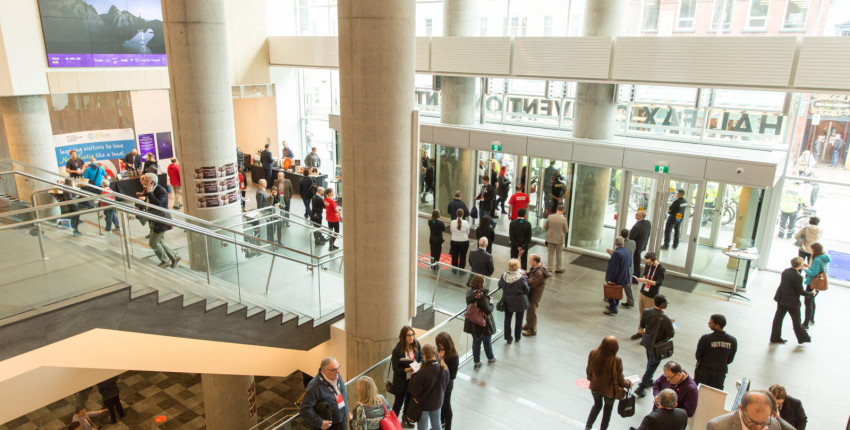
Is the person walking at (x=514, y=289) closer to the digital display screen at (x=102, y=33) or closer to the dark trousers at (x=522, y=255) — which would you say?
the dark trousers at (x=522, y=255)

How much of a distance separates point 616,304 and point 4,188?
10.2m

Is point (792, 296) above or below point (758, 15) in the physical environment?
below

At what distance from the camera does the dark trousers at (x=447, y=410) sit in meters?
6.44

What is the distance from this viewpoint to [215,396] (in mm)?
9461

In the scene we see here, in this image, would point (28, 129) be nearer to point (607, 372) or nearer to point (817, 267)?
point (607, 372)

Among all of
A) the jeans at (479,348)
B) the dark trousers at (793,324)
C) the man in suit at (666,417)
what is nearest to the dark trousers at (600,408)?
the man in suit at (666,417)

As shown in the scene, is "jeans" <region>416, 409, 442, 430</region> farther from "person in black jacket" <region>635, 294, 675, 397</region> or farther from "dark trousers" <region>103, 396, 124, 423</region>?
"dark trousers" <region>103, 396, 124, 423</region>

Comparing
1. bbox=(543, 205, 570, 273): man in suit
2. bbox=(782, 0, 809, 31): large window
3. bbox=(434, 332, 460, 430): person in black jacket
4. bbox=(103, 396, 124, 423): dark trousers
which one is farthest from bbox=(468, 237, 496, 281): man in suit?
bbox=(782, 0, 809, 31): large window

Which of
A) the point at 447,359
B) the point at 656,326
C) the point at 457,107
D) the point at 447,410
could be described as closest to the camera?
the point at 447,359

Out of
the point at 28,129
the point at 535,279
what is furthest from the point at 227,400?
the point at 28,129

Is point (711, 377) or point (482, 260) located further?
point (482, 260)

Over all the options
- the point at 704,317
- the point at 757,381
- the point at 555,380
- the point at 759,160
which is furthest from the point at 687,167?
the point at 555,380

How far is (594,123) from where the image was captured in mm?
12836

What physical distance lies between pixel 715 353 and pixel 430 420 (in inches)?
135
